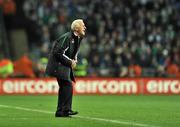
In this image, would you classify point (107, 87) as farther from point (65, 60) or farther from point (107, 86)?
point (65, 60)

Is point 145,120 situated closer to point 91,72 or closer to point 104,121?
point 104,121

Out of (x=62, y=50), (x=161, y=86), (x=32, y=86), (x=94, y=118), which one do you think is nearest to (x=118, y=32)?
(x=161, y=86)

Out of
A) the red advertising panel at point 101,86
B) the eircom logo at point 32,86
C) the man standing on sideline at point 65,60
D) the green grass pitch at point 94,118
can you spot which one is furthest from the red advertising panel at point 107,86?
the man standing on sideline at point 65,60

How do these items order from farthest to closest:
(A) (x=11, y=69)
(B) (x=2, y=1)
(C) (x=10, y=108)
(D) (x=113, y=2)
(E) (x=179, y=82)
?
1. (D) (x=113, y=2)
2. (B) (x=2, y=1)
3. (A) (x=11, y=69)
4. (E) (x=179, y=82)
5. (C) (x=10, y=108)

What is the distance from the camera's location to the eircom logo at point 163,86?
105ft

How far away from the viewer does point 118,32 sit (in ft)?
122

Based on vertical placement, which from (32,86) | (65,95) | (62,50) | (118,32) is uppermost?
(118,32)

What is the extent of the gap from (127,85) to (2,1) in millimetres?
8404

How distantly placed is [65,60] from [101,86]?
15.9 meters

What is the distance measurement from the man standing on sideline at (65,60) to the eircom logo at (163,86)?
15.8 meters

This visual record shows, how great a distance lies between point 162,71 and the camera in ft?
115

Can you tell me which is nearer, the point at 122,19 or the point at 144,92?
the point at 144,92

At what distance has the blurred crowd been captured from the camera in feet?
116

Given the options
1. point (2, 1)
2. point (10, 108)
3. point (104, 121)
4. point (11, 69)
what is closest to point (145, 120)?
point (104, 121)
